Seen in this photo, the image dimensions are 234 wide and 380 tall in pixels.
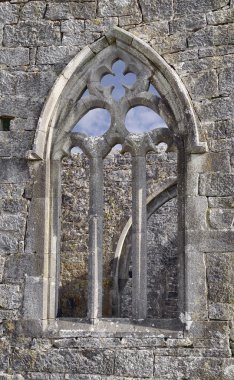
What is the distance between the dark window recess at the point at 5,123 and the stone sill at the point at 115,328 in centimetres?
215

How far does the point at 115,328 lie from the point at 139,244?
0.85 m

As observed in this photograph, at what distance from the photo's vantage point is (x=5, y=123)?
238 inches

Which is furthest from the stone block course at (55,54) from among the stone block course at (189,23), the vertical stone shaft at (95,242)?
the vertical stone shaft at (95,242)

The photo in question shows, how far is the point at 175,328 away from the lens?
17.0 feet

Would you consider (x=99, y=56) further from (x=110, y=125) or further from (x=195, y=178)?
(x=195, y=178)

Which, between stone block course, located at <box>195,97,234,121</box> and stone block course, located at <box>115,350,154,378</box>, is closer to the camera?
stone block course, located at <box>115,350,154,378</box>

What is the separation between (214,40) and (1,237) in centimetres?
298

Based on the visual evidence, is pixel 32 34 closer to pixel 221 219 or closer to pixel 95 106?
pixel 95 106

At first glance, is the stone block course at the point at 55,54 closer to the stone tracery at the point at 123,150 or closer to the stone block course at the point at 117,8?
the stone tracery at the point at 123,150

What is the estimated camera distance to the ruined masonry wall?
16.6 feet

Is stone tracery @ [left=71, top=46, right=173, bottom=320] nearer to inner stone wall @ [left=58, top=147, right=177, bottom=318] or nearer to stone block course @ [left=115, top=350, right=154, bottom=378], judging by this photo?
stone block course @ [left=115, top=350, right=154, bottom=378]

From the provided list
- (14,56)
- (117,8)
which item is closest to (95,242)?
(14,56)

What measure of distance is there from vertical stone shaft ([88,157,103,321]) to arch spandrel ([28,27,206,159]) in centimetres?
56

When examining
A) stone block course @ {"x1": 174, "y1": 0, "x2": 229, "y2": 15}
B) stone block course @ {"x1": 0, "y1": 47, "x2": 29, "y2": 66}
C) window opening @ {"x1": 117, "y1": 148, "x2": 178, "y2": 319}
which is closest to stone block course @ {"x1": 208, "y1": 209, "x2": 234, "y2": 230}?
stone block course @ {"x1": 174, "y1": 0, "x2": 229, "y2": 15}
